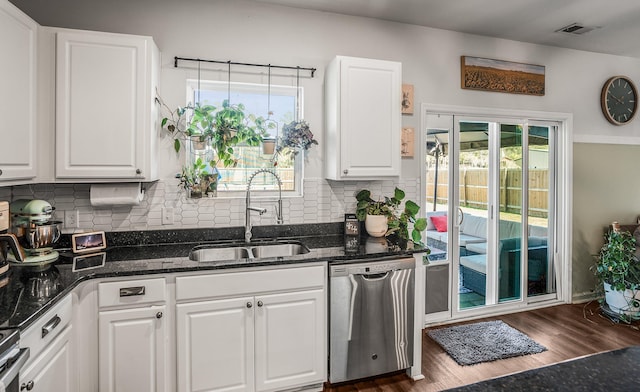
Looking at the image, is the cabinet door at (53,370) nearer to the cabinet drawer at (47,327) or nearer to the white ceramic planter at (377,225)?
the cabinet drawer at (47,327)

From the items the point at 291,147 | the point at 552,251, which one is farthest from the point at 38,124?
the point at 552,251

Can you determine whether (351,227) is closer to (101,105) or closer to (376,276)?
(376,276)

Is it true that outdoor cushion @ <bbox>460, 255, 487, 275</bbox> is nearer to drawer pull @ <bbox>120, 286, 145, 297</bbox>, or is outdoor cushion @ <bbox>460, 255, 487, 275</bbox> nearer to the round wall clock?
the round wall clock

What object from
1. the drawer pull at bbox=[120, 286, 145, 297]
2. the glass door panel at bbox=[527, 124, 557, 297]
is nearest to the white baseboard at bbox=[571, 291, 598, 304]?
the glass door panel at bbox=[527, 124, 557, 297]

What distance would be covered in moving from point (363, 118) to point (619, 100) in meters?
3.33

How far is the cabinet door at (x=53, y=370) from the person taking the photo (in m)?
1.34

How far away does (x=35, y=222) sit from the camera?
2010 mm

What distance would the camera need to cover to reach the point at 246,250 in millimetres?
2570

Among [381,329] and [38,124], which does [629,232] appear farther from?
[38,124]

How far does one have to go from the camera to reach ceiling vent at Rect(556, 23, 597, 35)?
3170 millimetres

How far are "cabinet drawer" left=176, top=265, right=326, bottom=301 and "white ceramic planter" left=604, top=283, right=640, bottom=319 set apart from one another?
3.10 meters

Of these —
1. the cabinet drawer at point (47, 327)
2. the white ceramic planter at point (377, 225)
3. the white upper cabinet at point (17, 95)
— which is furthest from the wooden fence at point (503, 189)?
the white upper cabinet at point (17, 95)

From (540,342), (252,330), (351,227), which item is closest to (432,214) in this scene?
(351,227)

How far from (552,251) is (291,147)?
3.08 meters
